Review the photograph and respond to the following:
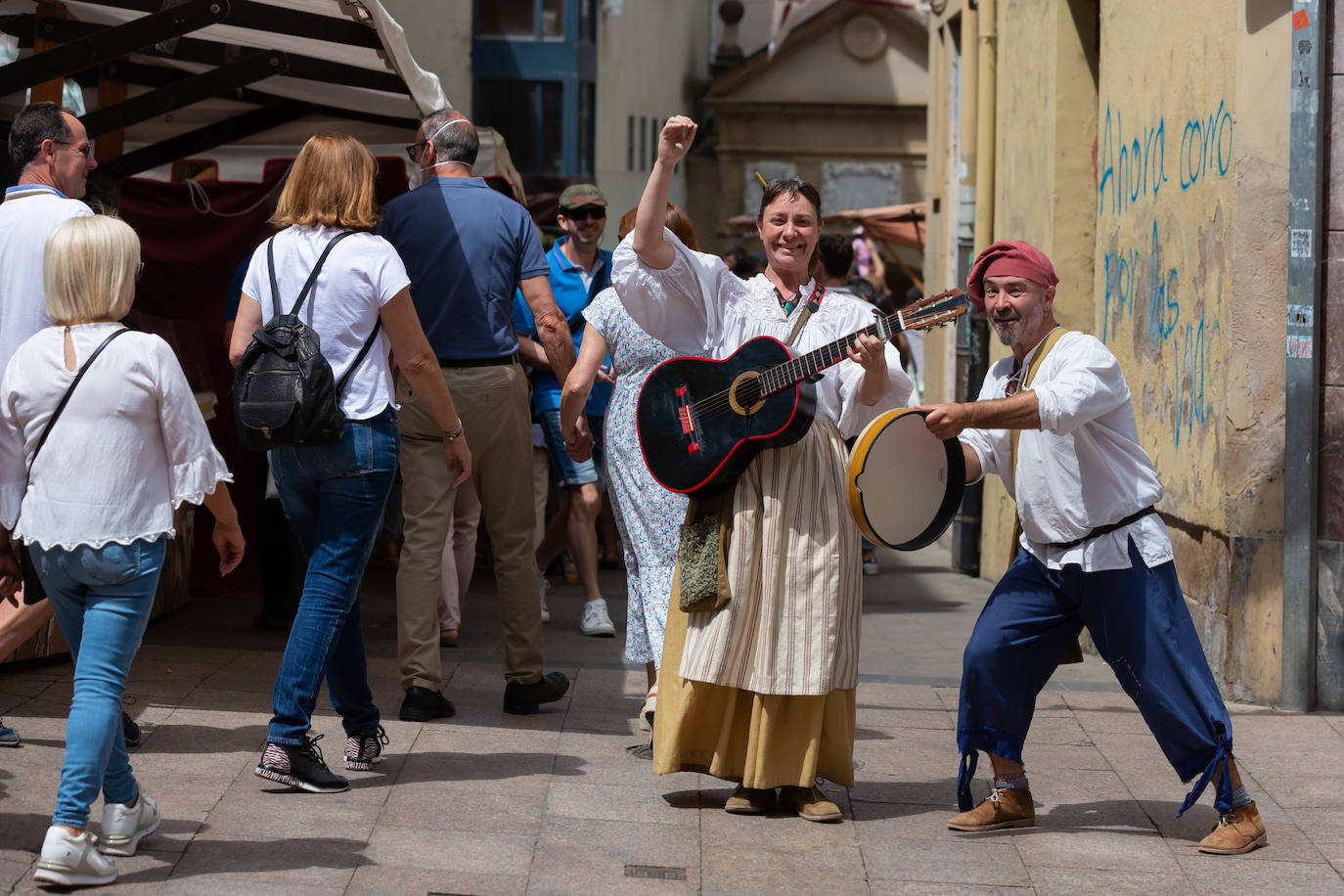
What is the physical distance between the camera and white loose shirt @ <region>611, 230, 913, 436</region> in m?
4.84

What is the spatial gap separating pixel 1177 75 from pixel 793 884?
4.52 m

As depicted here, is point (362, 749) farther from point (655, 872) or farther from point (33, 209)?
point (33, 209)

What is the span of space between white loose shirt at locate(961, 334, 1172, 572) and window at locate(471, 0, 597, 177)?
27.1 metres

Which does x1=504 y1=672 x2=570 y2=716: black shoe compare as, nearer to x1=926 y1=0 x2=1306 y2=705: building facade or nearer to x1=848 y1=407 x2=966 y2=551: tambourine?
x1=848 y1=407 x2=966 y2=551: tambourine

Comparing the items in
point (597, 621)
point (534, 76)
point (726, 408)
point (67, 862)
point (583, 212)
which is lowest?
point (67, 862)

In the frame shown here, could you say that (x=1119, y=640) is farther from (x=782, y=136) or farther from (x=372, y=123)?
(x=782, y=136)

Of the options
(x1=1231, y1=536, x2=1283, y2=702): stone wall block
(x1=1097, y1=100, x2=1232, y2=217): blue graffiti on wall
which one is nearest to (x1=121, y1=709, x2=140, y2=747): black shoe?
(x1=1231, y1=536, x2=1283, y2=702): stone wall block

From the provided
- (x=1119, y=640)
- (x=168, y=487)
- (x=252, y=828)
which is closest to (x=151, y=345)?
(x=168, y=487)

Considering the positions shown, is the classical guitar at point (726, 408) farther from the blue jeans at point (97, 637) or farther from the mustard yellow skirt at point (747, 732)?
the blue jeans at point (97, 637)

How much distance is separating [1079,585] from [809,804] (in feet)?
3.31

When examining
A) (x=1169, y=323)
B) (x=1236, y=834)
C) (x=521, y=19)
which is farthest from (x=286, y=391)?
(x=521, y=19)

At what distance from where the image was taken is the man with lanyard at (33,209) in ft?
16.4

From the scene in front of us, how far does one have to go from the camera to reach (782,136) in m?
38.5

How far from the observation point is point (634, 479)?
5.94 meters
